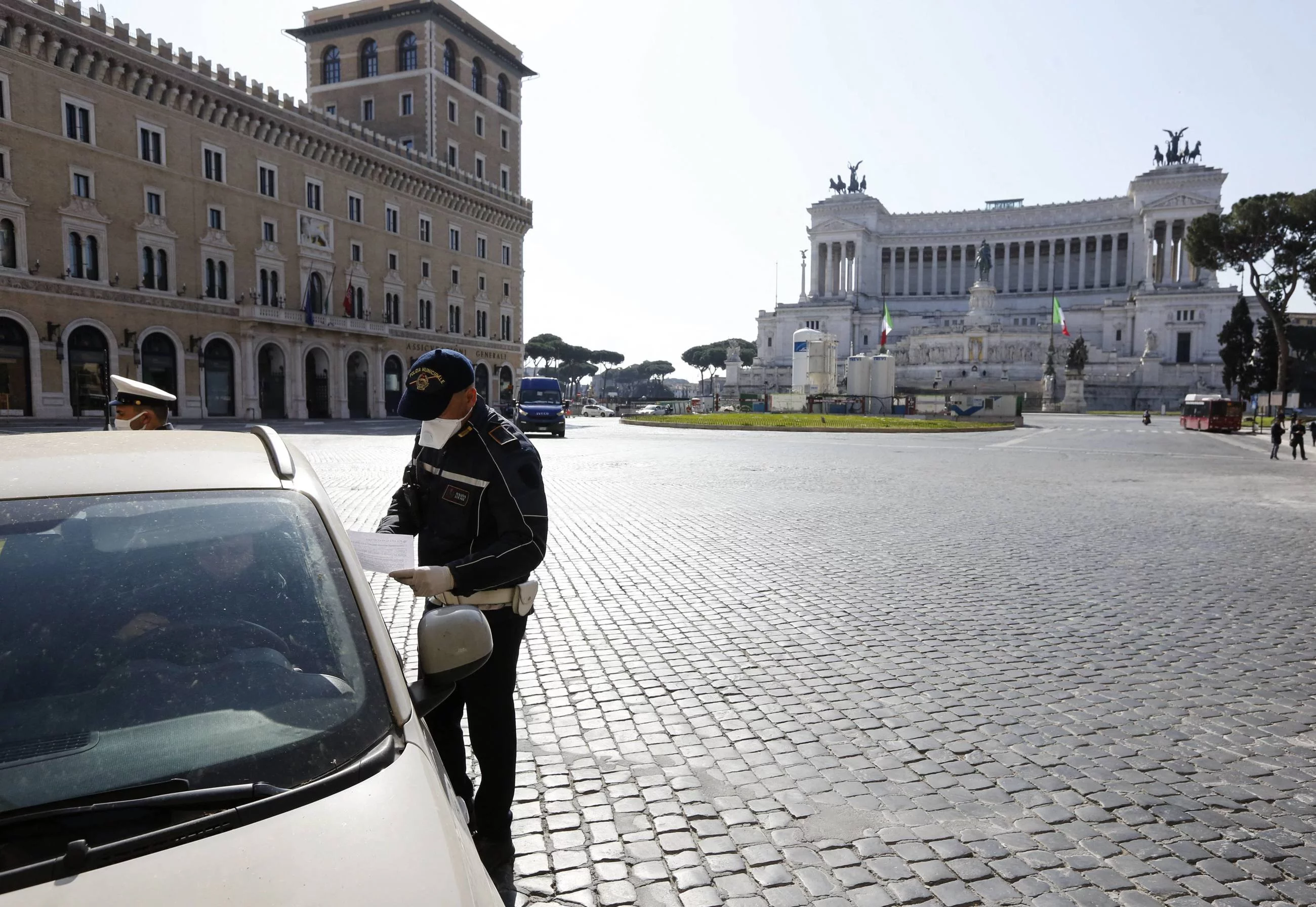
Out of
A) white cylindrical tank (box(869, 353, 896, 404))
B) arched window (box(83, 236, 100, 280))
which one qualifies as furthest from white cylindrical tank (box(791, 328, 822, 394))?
arched window (box(83, 236, 100, 280))

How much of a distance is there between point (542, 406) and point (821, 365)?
26313mm

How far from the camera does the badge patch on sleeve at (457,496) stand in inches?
115

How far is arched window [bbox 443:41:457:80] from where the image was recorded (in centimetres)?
5200

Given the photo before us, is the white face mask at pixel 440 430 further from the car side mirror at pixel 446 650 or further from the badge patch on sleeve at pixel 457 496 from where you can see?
the car side mirror at pixel 446 650

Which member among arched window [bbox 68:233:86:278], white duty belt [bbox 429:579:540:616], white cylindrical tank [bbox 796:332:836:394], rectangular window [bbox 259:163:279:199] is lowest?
white duty belt [bbox 429:579:540:616]

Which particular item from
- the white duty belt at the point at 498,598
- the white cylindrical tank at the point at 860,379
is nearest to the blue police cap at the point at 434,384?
the white duty belt at the point at 498,598

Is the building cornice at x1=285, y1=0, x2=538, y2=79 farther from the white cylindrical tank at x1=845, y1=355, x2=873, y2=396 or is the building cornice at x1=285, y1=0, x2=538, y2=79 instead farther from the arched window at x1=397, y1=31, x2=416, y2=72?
the white cylindrical tank at x1=845, y1=355, x2=873, y2=396

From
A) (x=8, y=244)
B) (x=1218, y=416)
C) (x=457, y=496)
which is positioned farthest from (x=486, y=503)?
(x=1218, y=416)

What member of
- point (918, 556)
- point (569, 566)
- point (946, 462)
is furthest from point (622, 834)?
point (946, 462)

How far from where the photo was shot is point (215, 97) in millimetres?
36500

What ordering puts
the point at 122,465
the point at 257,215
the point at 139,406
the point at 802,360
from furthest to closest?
the point at 802,360
the point at 257,215
the point at 139,406
the point at 122,465

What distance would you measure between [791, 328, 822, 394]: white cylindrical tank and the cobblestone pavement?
4264 cm

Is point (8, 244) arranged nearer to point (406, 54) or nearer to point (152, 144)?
point (152, 144)

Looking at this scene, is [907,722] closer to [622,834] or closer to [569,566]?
[622,834]
